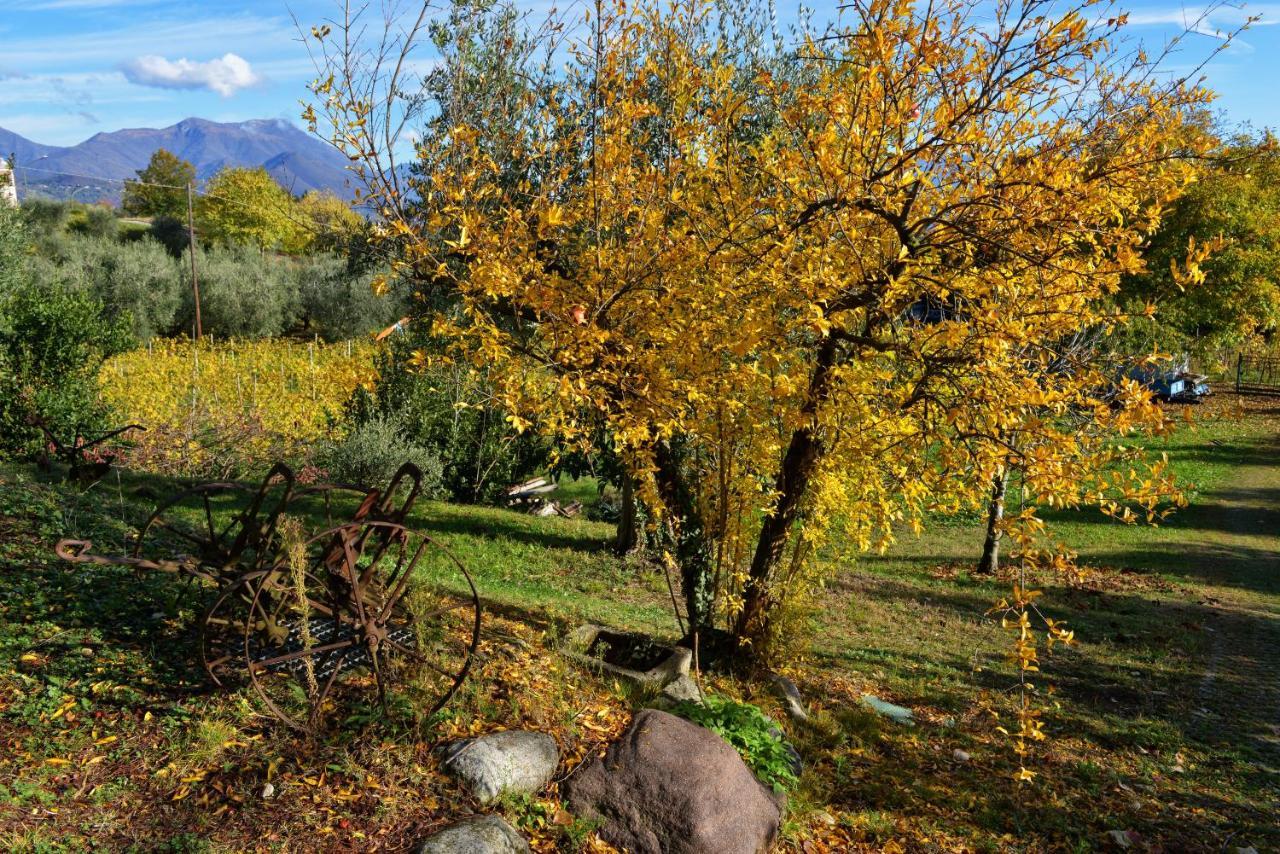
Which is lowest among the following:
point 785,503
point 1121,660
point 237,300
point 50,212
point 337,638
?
point 1121,660

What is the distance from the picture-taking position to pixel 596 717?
4.65 metres

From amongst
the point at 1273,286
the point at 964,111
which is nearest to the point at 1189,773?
the point at 964,111

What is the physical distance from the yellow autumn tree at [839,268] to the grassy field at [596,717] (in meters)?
1.21

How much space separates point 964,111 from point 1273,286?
23966 millimetres

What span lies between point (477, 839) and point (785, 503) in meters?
3.42

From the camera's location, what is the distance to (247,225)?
42.9 m

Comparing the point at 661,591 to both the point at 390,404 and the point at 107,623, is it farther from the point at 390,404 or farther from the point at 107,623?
the point at 107,623

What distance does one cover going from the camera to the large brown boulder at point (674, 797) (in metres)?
3.88

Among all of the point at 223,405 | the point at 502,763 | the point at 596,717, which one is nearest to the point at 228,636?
the point at 502,763

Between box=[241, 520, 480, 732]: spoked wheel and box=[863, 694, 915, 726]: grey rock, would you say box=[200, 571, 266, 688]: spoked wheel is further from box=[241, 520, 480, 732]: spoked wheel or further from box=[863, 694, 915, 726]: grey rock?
box=[863, 694, 915, 726]: grey rock

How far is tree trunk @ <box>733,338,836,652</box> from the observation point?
5449mm

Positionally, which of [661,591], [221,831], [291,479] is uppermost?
[291,479]

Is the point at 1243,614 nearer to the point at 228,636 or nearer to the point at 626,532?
the point at 626,532

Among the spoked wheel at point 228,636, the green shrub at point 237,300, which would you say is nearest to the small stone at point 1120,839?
the spoked wheel at point 228,636
